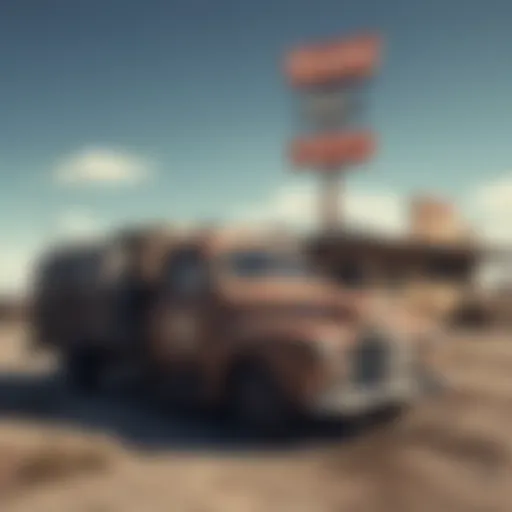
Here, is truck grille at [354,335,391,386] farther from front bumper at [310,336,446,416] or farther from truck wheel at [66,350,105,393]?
truck wheel at [66,350,105,393]

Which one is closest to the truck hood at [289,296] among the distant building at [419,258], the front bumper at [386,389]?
the front bumper at [386,389]

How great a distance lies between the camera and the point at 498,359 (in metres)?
14.3

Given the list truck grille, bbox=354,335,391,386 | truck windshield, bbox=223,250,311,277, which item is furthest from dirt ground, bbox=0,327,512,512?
truck windshield, bbox=223,250,311,277

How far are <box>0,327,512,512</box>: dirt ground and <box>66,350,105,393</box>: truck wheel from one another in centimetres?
138

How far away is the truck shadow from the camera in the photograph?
7.59 meters

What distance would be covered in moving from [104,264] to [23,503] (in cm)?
523

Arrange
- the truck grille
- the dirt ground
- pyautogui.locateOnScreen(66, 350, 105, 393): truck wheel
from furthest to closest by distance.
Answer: pyautogui.locateOnScreen(66, 350, 105, 393): truck wheel < the truck grille < the dirt ground

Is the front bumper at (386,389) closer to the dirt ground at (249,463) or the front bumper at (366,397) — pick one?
the front bumper at (366,397)

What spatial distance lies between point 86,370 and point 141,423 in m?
2.84

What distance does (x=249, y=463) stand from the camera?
6859 millimetres

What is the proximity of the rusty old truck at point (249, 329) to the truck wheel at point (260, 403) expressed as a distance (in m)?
0.01

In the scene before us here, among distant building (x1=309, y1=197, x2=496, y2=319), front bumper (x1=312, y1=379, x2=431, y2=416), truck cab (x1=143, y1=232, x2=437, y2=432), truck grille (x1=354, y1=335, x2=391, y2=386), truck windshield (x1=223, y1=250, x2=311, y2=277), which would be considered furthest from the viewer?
distant building (x1=309, y1=197, x2=496, y2=319)

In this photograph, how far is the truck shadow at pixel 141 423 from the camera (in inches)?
299

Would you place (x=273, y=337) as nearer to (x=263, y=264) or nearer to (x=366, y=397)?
(x=366, y=397)
